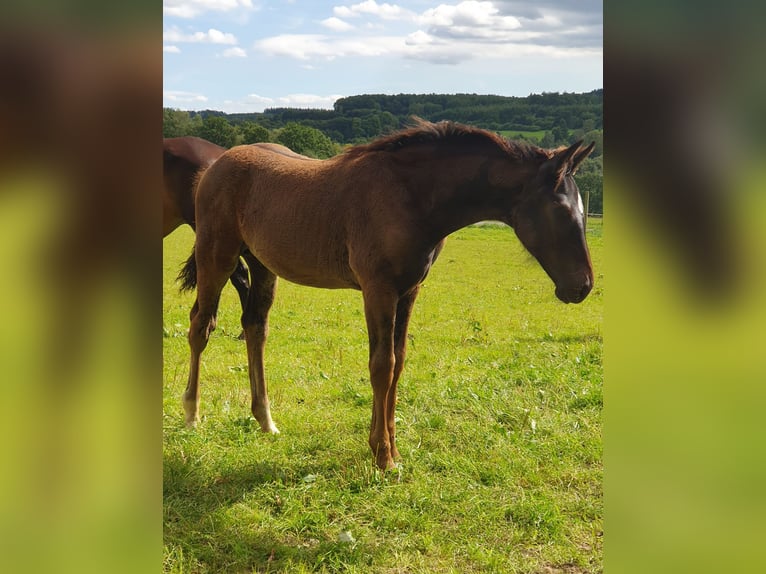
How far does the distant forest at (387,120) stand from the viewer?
31.7 meters

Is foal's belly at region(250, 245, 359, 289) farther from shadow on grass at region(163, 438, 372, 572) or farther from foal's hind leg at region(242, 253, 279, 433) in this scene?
shadow on grass at region(163, 438, 372, 572)

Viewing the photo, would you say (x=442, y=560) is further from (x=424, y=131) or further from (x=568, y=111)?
(x=568, y=111)

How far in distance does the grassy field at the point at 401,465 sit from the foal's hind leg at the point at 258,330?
195 mm

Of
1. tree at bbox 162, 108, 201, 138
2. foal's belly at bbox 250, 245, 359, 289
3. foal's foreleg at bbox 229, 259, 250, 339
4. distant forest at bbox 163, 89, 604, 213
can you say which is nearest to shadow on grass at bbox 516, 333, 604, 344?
foal's foreleg at bbox 229, 259, 250, 339

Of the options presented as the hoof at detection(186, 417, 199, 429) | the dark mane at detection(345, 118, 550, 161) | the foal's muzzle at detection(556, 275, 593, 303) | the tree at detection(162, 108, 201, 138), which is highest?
the tree at detection(162, 108, 201, 138)

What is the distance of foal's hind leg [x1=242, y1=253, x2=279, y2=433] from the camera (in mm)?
5105

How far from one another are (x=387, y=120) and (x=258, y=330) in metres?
33.8

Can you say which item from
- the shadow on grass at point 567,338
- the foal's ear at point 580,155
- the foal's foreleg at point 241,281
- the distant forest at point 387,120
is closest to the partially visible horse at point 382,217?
the foal's ear at point 580,155

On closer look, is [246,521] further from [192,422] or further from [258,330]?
[258,330]

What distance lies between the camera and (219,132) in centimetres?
3322

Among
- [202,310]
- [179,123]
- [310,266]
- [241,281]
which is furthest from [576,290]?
[179,123]

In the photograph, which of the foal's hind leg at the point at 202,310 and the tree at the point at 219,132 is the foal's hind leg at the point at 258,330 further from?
the tree at the point at 219,132
